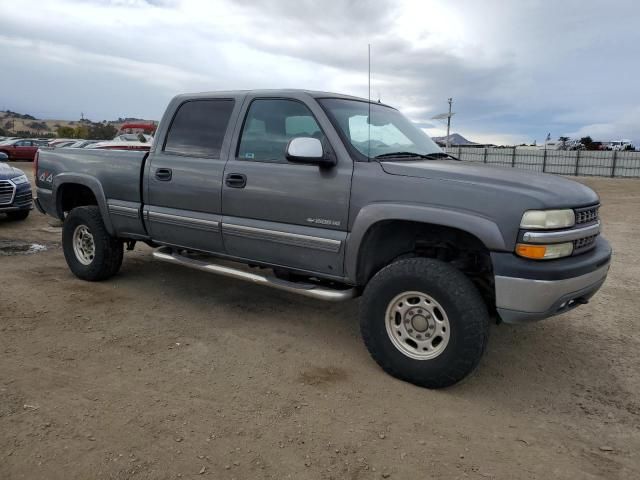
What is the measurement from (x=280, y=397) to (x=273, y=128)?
2.11 metres

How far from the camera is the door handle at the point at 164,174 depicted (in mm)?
4500

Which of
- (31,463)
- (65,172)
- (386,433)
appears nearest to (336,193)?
(386,433)

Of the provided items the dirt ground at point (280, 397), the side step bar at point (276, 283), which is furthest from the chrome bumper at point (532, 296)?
the side step bar at point (276, 283)

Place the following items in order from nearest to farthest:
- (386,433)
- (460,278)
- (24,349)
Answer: (386,433)
(460,278)
(24,349)

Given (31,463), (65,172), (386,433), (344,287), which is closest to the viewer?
(31,463)

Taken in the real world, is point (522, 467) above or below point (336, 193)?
below

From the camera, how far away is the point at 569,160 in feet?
110

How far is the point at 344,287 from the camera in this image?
4.14 meters

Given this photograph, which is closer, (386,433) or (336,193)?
(386,433)

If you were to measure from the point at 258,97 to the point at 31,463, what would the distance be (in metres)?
2.99

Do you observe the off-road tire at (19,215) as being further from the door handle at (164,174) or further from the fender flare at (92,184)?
the door handle at (164,174)

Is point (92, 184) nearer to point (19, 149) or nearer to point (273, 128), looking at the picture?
point (273, 128)

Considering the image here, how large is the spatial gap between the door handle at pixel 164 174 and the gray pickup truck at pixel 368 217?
0.06ft

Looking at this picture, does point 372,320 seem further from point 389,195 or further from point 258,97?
point 258,97
